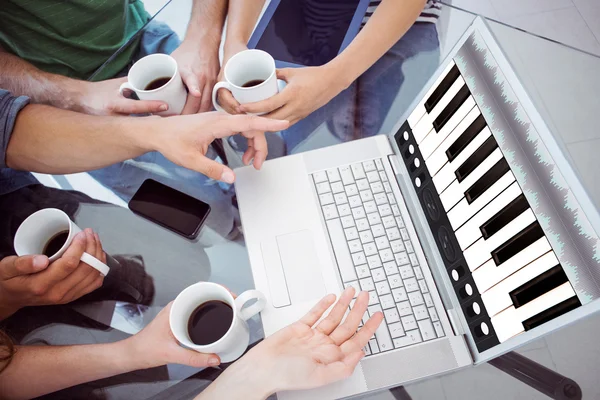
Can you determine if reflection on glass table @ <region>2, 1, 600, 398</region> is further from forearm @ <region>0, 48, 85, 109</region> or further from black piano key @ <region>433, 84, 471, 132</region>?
forearm @ <region>0, 48, 85, 109</region>

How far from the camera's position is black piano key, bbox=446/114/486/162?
667mm

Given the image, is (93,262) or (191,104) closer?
(93,262)

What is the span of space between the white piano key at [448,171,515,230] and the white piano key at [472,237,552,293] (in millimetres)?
91

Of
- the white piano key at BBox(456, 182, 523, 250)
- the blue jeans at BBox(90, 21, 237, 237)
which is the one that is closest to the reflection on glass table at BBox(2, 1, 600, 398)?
the blue jeans at BBox(90, 21, 237, 237)

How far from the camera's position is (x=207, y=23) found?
113 cm

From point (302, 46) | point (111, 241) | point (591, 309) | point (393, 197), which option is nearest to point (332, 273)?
point (393, 197)

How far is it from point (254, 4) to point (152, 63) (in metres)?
0.39

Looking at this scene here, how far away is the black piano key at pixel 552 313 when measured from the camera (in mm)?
521

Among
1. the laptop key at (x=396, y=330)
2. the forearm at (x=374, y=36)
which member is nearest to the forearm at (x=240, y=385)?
the laptop key at (x=396, y=330)

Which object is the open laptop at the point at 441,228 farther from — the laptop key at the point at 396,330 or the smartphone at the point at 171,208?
the smartphone at the point at 171,208

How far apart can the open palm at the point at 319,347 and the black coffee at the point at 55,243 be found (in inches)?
19.3

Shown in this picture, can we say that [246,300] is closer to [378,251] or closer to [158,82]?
[378,251]

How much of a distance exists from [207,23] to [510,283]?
3.37ft

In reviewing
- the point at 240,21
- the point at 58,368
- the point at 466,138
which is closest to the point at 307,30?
the point at 240,21
